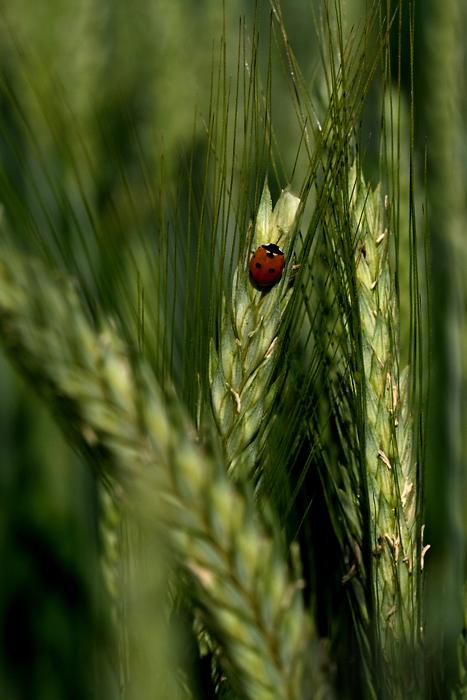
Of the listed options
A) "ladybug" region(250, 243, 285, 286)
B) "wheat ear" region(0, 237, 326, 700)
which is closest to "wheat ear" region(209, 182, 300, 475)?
"ladybug" region(250, 243, 285, 286)

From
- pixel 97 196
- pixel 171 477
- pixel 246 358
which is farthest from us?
pixel 97 196

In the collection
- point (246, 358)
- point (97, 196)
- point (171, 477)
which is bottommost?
point (171, 477)

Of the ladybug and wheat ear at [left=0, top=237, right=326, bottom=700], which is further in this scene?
the ladybug

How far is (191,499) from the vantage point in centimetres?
23

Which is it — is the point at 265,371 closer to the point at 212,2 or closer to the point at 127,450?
the point at 127,450

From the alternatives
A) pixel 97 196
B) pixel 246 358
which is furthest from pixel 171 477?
pixel 97 196

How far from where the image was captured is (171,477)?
0.76 feet

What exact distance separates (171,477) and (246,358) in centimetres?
16

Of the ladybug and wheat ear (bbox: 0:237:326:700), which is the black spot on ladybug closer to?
the ladybug

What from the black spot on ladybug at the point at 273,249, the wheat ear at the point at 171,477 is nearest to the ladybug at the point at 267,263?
the black spot on ladybug at the point at 273,249

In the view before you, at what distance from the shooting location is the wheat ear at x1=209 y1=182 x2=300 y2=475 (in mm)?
386

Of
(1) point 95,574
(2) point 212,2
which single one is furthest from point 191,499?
(2) point 212,2

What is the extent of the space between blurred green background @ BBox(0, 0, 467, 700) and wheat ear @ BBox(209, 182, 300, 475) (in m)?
0.08

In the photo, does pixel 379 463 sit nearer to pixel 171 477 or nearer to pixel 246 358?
pixel 246 358
